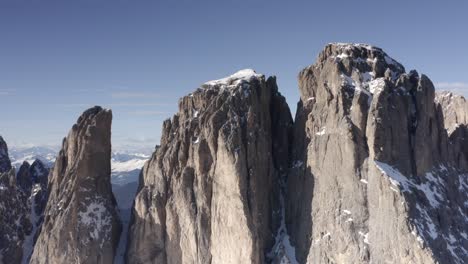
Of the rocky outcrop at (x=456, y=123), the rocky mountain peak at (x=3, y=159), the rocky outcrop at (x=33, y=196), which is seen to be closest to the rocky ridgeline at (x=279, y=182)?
the rocky outcrop at (x=456, y=123)

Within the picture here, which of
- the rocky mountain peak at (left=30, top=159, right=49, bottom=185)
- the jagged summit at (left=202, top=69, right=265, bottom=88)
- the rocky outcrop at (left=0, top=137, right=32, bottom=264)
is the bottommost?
the rocky outcrop at (left=0, top=137, right=32, bottom=264)

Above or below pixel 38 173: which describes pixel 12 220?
below

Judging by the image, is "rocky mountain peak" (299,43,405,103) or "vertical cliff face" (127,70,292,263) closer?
"vertical cliff face" (127,70,292,263)

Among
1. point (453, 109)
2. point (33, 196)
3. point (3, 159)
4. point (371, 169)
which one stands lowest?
point (33, 196)

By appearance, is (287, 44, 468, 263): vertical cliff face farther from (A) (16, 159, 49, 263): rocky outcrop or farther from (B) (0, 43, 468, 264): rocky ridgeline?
(A) (16, 159, 49, 263): rocky outcrop

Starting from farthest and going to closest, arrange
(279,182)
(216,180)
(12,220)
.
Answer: (12,220)
(279,182)
(216,180)

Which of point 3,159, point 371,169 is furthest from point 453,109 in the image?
point 3,159

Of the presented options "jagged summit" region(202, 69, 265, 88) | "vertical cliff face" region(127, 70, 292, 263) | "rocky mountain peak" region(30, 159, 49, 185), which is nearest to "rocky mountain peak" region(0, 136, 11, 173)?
"rocky mountain peak" region(30, 159, 49, 185)

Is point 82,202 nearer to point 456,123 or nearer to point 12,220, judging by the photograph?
point 12,220
